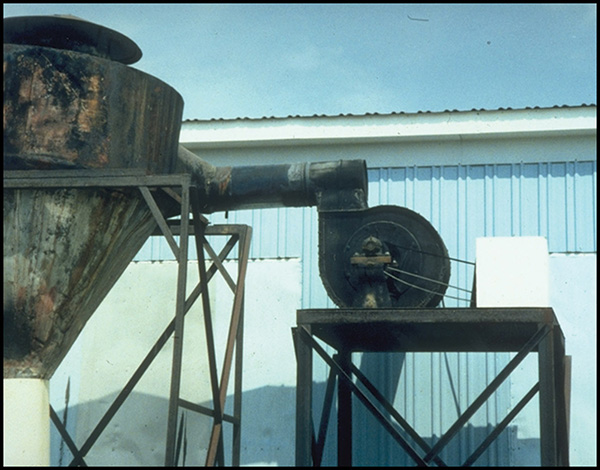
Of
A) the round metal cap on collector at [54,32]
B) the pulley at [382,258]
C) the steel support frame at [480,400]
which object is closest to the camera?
the steel support frame at [480,400]

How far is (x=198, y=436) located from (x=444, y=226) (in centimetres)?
494

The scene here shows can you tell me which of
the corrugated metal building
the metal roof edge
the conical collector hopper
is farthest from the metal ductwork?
the metal roof edge

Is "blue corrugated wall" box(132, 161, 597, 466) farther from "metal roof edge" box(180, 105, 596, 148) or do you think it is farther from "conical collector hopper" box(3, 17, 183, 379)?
"conical collector hopper" box(3, 17, 183, 379)

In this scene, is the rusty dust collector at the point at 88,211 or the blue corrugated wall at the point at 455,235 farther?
the blue corrugated wall at the point at 455,235

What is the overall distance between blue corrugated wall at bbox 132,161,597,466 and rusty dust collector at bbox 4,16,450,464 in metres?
3.13

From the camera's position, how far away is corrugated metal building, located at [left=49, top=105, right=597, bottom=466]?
14930 mm

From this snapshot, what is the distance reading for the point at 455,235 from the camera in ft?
51.4

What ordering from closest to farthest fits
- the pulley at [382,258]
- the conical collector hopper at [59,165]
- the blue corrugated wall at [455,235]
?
the conical collector hopper at [59,165] → the pulley at [382,258] → the blue corrugated wall at [455,235]

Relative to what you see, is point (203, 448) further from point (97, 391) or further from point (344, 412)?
point (344, 412)

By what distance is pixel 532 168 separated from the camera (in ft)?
51.5

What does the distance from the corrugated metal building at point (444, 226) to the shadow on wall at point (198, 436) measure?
0.10ft

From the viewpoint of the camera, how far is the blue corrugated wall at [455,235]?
15.0m

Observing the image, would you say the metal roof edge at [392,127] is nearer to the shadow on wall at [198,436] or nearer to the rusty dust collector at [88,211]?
the rusty dust collector at [88,211]

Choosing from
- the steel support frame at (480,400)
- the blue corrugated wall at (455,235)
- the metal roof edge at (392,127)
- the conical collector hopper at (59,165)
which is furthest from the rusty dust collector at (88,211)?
the metal roof edge at (392,127)
